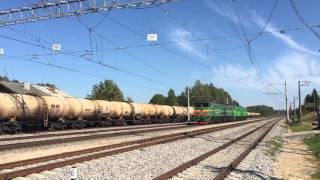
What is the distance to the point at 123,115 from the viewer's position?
188 ft

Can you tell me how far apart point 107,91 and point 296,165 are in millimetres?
111538

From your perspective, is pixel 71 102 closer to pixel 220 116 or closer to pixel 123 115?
pixel 123 115

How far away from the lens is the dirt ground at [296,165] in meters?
15.7

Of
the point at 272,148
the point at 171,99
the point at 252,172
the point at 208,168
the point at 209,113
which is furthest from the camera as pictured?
the point at 171,99

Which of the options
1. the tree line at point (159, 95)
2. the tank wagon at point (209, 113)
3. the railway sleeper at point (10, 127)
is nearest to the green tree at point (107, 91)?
the tree line at point (159, 95)

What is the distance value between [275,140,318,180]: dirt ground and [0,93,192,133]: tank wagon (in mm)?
19389

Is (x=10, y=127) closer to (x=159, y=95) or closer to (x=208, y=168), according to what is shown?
(x=208, y=168)

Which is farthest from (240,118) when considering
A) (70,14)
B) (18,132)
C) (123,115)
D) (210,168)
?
(210,168)

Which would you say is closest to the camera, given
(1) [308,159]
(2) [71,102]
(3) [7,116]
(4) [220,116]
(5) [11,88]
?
(1) [308,159]

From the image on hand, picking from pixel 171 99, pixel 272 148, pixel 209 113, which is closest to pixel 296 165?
pixel 272 148

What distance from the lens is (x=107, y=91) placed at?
129m

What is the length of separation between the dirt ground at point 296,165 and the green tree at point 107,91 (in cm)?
10319

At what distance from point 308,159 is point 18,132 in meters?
22.3

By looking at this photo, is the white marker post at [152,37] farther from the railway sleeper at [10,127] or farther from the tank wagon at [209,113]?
the tank wagon at [209,113]
